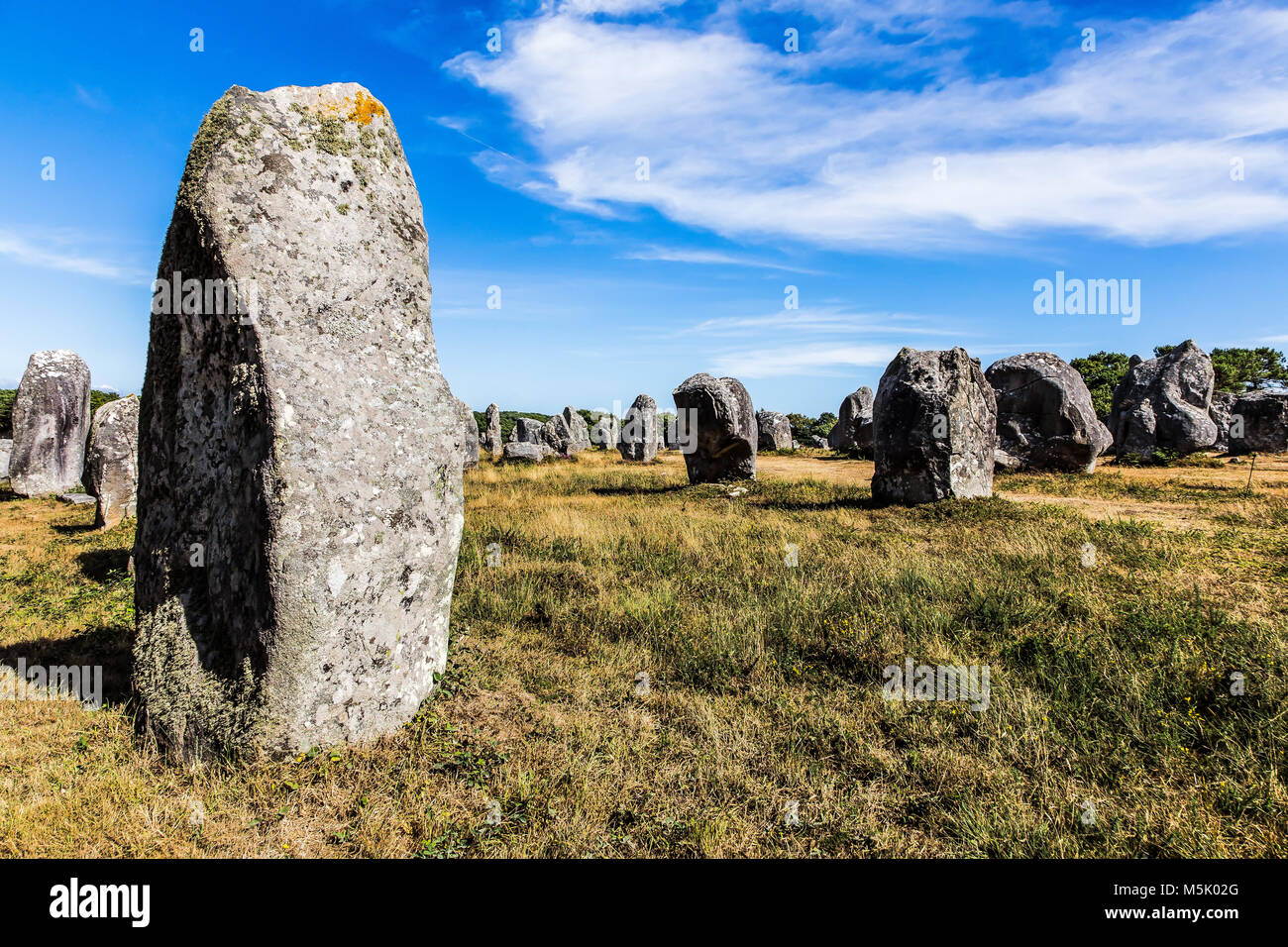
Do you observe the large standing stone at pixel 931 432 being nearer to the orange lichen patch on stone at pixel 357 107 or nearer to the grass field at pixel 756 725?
the grass field at pixel 756 725

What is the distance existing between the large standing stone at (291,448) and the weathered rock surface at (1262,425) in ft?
87.0

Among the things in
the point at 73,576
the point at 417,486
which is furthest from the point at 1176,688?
the point at 73,576

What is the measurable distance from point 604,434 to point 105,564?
89.6 ft

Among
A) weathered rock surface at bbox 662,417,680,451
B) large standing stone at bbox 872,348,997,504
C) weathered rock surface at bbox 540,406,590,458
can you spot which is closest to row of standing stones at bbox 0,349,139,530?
weathered rock surface at bbox 540,406,590,458

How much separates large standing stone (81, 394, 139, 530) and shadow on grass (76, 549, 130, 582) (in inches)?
97.7

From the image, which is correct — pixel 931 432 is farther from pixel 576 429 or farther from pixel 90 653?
pixel 576 429

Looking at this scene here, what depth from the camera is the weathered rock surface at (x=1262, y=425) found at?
2053cm

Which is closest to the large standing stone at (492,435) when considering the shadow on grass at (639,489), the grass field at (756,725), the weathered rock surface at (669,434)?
the weathered rock surface at (669,434)

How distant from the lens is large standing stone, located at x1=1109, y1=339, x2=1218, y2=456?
19.3 metres

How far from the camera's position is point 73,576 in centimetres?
729

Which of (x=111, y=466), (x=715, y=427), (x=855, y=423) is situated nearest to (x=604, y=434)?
(x=855, y=423)

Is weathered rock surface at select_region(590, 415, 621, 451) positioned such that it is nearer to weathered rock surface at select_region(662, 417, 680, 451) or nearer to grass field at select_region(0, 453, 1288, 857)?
weathered rock surface at select_region(662, 417, 680, 451)
